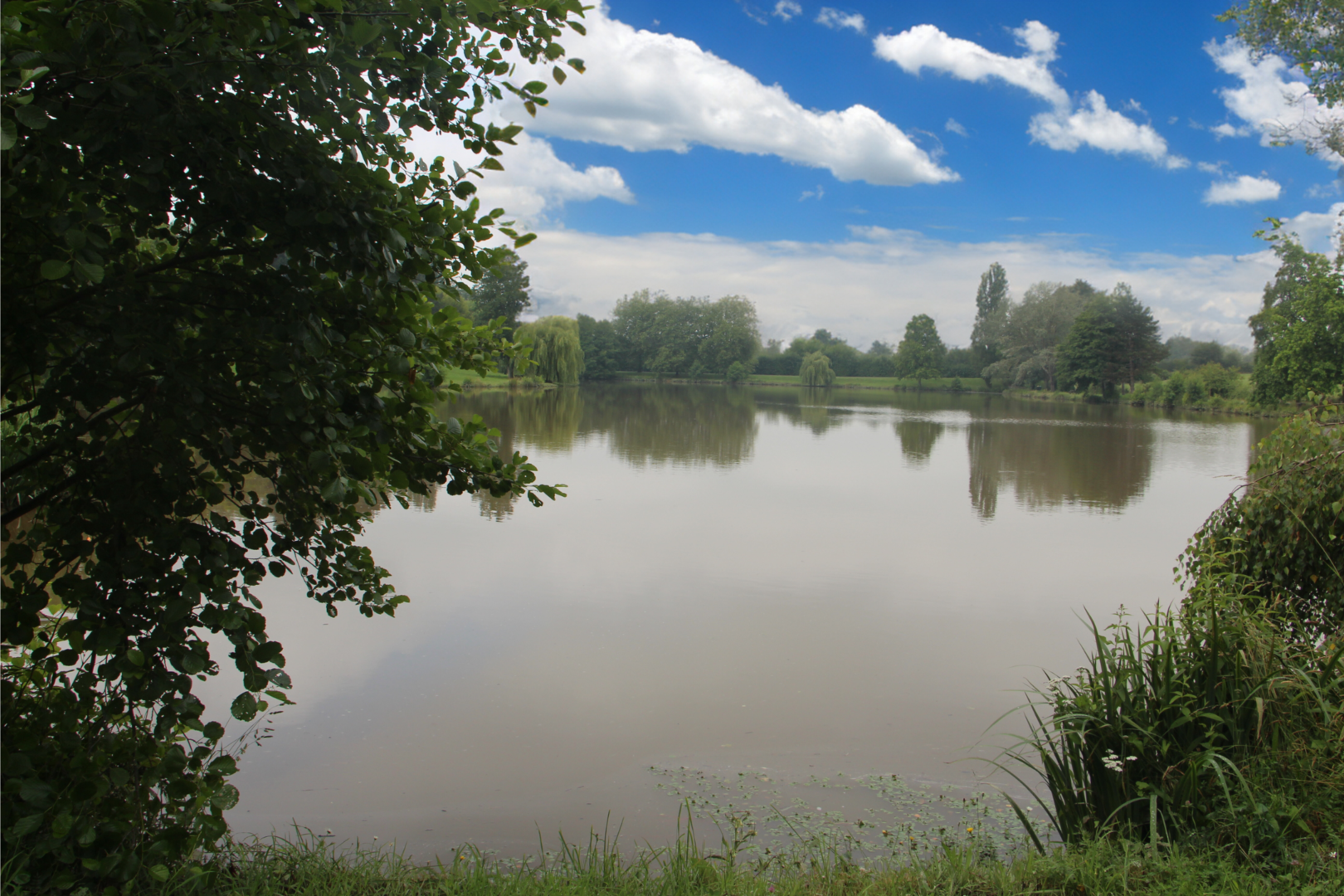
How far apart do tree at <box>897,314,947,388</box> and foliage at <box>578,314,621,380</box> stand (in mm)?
27229

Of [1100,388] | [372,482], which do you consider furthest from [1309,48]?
[1100,388]

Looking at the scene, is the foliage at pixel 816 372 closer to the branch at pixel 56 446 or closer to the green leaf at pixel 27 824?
the branch at pixel 56 446

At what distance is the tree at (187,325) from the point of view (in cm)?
187

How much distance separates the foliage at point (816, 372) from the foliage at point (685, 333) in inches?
264

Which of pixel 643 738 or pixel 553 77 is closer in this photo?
pixel 553 77

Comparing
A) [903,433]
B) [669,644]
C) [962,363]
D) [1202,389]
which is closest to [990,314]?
[962,363]

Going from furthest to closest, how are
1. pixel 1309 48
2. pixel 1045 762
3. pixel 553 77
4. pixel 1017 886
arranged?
pixel 1309 48
pixel 1045 762
pixel 1017 886
pixel 553 77

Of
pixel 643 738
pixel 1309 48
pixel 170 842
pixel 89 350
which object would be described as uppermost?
pixel 1309 48

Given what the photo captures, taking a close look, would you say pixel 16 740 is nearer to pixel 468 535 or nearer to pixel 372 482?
pixel 372 482

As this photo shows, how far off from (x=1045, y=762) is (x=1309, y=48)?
45.7 ft

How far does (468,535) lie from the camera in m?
9.93

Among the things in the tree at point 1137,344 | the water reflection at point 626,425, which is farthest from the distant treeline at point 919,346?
the water reflection at point 626,425

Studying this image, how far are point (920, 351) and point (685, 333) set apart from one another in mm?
22363

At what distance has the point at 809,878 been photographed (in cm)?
299
